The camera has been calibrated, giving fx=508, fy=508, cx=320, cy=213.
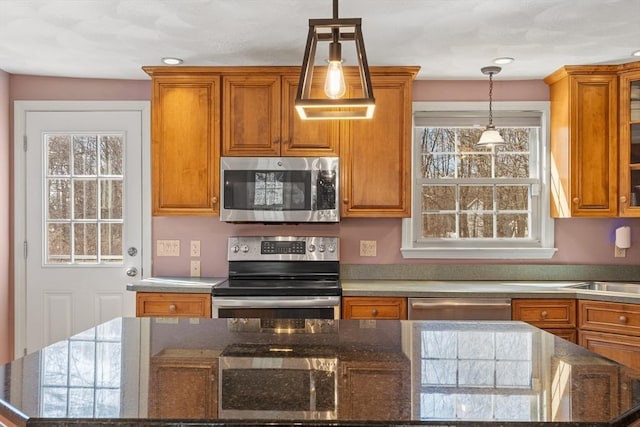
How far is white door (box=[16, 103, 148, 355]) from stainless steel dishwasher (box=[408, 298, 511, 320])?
1.99m

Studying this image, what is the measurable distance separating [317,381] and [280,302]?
1732 millimetres

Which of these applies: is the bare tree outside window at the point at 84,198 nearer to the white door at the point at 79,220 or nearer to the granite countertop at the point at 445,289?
the white door at the point at 79,220

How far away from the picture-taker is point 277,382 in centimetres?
117

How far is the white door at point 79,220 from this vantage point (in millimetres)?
3539

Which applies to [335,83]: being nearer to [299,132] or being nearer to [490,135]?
[299,132]

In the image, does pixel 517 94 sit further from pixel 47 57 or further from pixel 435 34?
pixel 47 57

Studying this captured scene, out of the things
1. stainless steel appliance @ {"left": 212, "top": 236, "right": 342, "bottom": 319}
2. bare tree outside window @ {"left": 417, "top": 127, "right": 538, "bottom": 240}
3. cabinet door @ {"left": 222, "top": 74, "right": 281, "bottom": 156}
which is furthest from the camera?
bare tree outside window @ {"left": 417, "top": 127, "right": 538, "bottom": 240}

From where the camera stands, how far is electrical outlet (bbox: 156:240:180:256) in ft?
11.7

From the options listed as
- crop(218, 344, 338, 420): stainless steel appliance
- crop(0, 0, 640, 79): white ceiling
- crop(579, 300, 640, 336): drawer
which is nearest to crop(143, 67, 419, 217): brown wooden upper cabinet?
crop(0, 0, 640, 79): white ceiling

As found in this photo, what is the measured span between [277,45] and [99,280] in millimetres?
2047

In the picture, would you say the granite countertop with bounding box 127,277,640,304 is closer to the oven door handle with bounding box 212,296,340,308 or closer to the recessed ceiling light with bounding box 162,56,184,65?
the oven door handle with bounding box 212,296,340,308

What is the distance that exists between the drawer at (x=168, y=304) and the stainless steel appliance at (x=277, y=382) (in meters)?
1.60

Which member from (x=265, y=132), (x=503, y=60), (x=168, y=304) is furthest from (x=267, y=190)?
(x=503, y=60)

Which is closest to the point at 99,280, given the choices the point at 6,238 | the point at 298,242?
the point at 6,238
